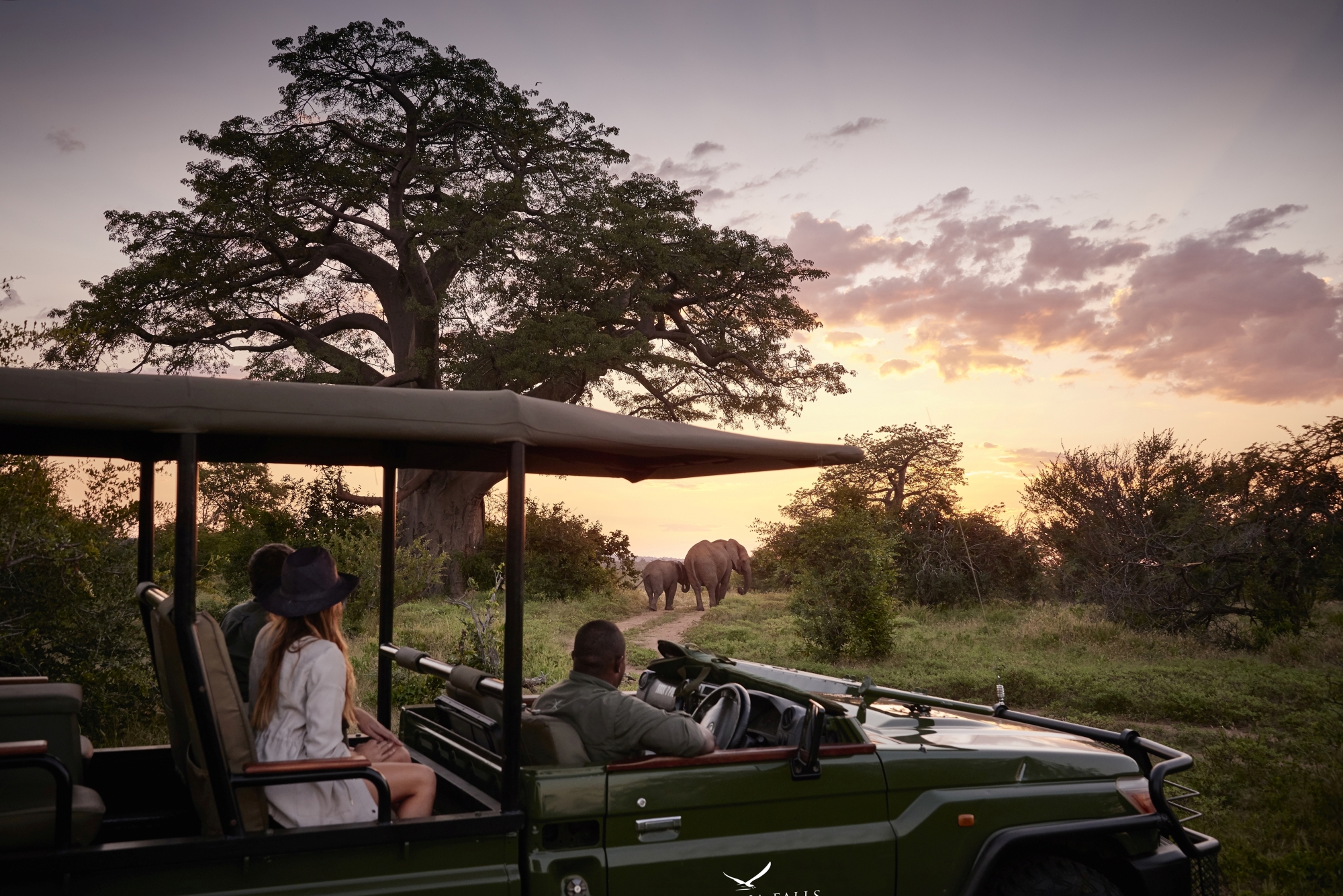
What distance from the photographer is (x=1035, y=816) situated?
12.0 ft

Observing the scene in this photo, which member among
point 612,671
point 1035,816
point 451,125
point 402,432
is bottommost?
point 1035,816

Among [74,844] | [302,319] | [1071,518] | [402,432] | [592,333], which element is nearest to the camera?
[74,844]

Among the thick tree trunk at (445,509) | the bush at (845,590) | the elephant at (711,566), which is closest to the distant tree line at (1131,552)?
the bush at (845,590)

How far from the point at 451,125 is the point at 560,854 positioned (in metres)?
22.4

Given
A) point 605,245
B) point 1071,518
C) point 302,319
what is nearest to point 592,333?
point 605,245

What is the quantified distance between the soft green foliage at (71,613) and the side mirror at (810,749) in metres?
6.35

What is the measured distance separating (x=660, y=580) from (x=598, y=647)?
2304 centimetres

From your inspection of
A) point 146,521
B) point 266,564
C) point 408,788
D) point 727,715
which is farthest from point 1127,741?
point 146,521

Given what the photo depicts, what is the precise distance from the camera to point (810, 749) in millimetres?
3383

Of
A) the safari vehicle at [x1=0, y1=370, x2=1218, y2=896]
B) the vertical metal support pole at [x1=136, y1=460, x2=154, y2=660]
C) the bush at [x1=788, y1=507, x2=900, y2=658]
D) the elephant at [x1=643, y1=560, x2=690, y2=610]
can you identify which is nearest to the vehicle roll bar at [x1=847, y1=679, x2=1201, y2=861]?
the safari vehicle at [x1=0, y1=370, x2=1218, y2=896]

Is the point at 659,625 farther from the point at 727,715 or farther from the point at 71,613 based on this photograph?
the point at 727,715

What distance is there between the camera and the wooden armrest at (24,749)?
8.77ft

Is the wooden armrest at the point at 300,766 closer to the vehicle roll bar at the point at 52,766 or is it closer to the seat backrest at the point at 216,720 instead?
the seat backrest at the point at 216,720

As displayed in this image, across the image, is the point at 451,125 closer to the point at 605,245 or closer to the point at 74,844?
the point at 605,245
